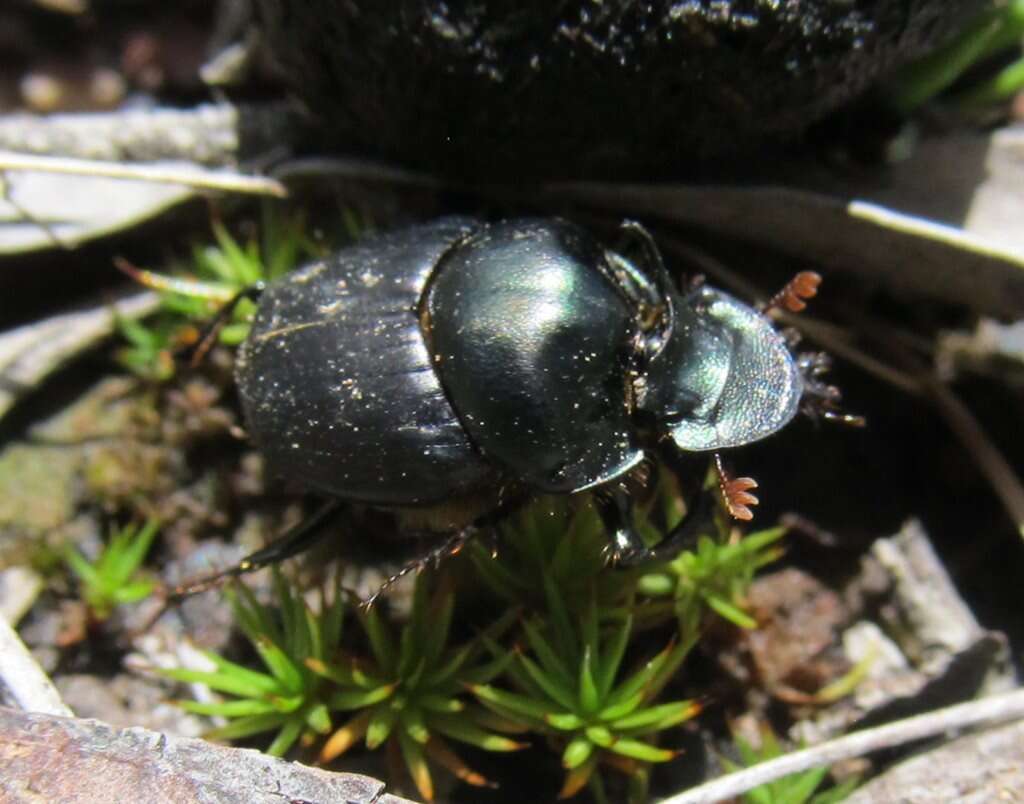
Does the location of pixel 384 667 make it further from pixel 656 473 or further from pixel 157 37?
pixel 157 37

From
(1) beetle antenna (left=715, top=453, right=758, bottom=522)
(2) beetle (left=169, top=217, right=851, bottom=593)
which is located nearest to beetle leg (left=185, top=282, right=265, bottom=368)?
(2) beetle (left=169, top=217, right=851, bottom=593)

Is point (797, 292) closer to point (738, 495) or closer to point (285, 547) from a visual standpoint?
point (738, 495)

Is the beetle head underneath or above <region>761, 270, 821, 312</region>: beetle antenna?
underneath

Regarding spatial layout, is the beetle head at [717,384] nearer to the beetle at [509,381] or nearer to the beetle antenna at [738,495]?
the beetle at [509,381]

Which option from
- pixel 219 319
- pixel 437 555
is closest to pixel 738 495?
pixel 437 555

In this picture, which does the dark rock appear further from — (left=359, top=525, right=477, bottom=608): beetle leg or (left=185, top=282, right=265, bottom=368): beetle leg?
(left=359, top=525, right=477, bottom=608): beetle leg

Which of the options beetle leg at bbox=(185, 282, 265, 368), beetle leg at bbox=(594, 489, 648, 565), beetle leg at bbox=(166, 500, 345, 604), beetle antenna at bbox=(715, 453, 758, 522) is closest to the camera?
beetle antenna at bbox=(715, 453, 758, 522)

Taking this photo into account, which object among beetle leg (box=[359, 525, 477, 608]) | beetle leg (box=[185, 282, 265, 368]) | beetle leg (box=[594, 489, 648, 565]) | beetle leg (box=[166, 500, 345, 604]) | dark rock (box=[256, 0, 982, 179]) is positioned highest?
dark rock (box=[256, 0, 982, 179])

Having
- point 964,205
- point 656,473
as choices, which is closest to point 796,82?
point 964,205

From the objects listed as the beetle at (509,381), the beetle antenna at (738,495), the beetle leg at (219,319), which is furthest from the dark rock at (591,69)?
the beetle antenna at (738,495)
